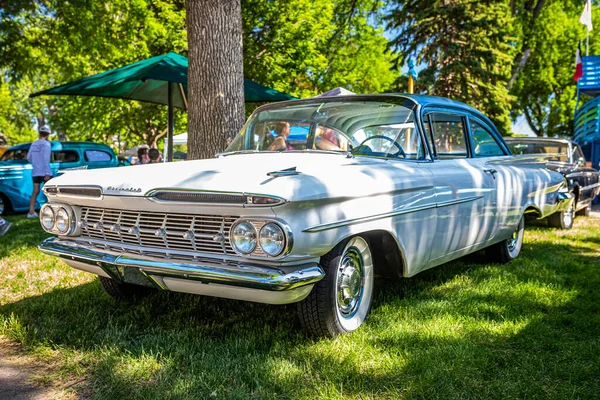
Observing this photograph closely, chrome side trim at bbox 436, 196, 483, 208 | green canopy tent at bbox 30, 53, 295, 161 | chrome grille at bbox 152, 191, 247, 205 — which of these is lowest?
chrome side trim at bbox 436, 196, 483, 208

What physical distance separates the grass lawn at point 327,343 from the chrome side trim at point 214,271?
0.46 metres

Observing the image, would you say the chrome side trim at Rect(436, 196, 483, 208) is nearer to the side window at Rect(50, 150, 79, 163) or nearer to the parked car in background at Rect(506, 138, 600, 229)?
the parked car in background at Rect(506, 138, 600, 229)

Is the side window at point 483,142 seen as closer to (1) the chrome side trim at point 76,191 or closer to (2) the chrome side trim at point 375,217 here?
(2) the chrome side trim at point 375,217

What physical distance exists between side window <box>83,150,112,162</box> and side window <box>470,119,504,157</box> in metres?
9.63

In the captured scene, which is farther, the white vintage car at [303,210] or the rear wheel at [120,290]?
the rear wheel at [120,290]

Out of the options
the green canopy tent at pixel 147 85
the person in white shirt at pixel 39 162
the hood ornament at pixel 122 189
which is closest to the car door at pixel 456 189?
the hood ornament at pixel 122 189

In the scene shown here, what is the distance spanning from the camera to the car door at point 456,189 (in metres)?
4.04

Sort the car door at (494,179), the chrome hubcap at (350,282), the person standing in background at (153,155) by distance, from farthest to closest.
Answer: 1. the person standing in background at (153,155)
2. the car door at (494,179)
3. the chrome hubcap at (350,282)

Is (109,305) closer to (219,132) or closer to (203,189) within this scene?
(203,189)

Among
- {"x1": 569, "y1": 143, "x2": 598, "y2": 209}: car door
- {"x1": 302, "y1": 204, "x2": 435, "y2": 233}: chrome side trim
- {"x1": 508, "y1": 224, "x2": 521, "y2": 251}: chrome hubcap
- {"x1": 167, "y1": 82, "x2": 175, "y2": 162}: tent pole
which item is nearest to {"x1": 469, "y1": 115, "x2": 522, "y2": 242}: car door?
{"x1": 508, "y1": 224, "x2": 521, "y2": 251}: chrome hubcap

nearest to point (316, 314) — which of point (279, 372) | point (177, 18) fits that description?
point (279, 372)

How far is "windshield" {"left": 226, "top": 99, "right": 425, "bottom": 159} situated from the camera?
4.01m

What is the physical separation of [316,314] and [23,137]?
177 feet

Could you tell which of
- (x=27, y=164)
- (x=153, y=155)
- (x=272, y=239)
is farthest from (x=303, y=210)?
(x=27, y=164)
